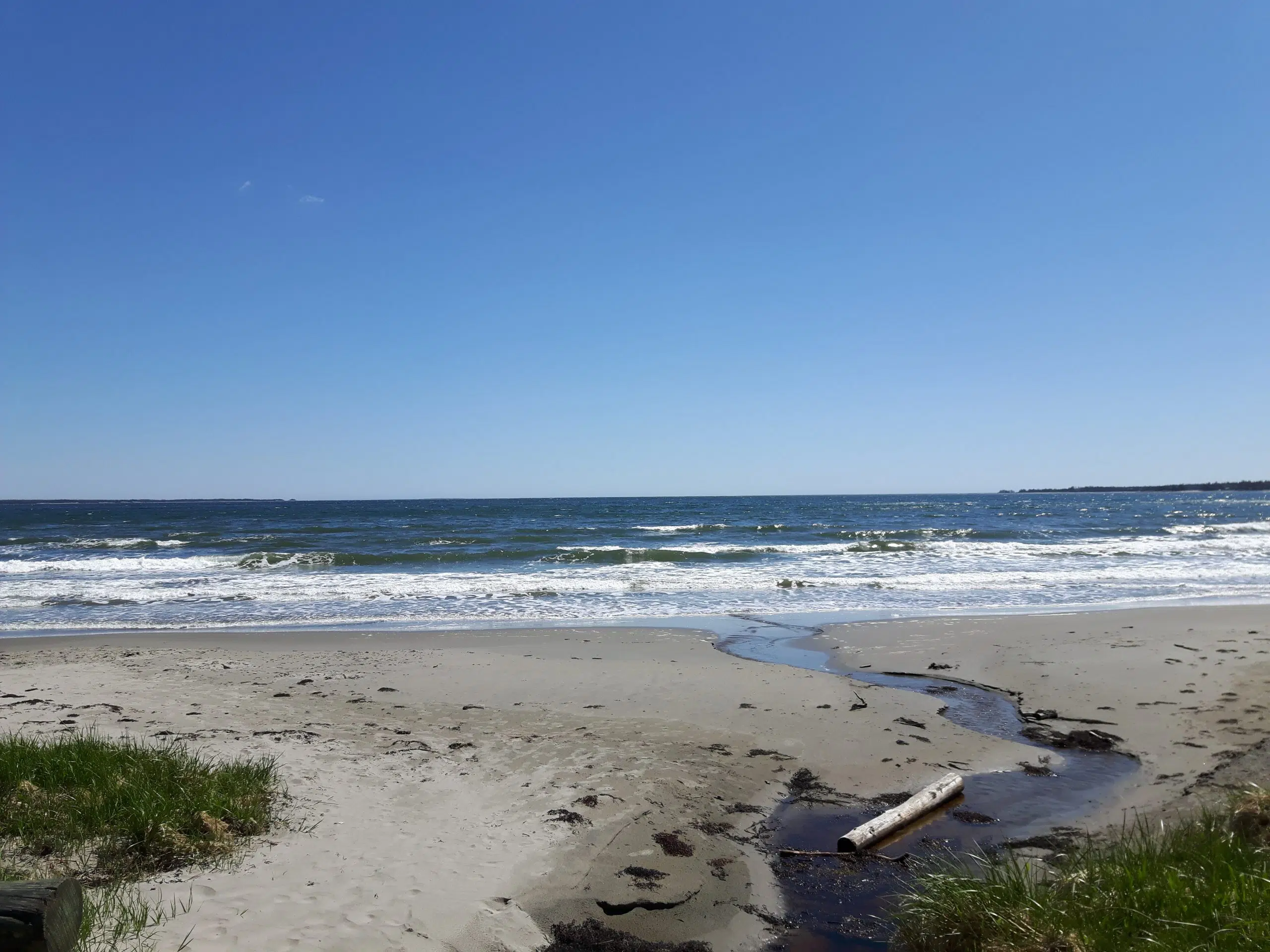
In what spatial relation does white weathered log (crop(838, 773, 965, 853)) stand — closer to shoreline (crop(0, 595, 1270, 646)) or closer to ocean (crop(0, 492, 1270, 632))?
shoreline (crop(0, 595, 1270, 646))

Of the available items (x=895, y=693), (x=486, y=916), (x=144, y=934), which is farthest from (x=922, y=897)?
(x=895, y=693)

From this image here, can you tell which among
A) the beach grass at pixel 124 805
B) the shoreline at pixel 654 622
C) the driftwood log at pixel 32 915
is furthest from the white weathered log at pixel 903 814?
the shoreline at pixel 654 622

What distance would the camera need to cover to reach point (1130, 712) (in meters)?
7.75

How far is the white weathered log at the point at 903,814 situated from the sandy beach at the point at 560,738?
1.43 ft

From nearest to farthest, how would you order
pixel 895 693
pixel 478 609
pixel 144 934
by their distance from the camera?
pixel 144 934 < pixel 895 693 < pixel 478 609

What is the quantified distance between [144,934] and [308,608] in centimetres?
1377

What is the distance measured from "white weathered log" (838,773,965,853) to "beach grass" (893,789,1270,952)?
995 millimetres

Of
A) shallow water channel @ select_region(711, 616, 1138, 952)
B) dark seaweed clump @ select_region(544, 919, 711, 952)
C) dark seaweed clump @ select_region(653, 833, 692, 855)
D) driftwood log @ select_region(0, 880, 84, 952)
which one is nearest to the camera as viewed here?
driftwood log @ select_region(0, 880, 84, 952)

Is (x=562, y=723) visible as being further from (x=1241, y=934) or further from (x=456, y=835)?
(x=1241, y=934)

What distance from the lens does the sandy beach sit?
397cm

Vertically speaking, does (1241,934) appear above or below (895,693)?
above

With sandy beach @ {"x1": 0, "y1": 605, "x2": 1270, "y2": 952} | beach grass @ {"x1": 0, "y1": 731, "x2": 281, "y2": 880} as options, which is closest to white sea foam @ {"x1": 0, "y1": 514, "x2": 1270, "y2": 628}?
sandy beach @ {"x1": 0, "y1": 605, "x2": 1270, "y2": 952}

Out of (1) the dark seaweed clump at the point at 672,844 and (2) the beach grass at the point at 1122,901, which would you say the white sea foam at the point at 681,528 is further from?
(2) the beach grass at the point at 1122,901

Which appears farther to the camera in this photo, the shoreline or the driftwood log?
the shoreline
